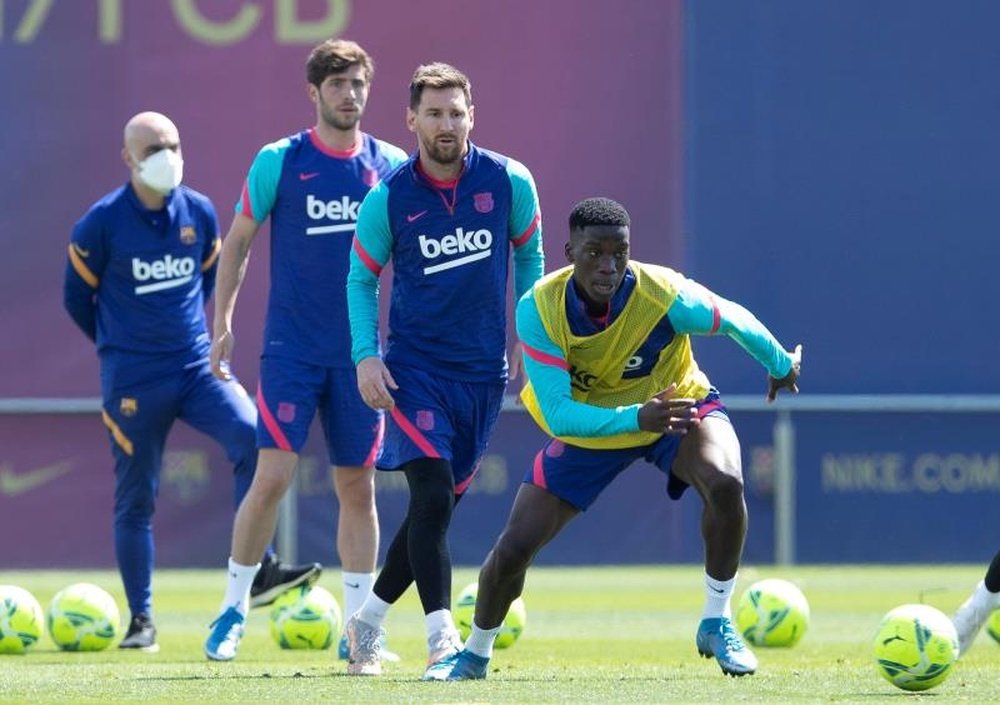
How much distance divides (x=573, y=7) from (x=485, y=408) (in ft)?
30.8

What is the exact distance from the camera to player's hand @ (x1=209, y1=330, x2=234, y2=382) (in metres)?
9.48

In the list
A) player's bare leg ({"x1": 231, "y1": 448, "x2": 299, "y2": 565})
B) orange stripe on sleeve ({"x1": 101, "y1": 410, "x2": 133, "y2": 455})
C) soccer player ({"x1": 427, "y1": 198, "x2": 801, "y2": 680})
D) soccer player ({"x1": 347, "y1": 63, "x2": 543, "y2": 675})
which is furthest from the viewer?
orange stripe on sleeve ({"x1": 101, "y1": 410, "x2": 133, "y2": 455})

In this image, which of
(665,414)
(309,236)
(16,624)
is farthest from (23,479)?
(665,414)

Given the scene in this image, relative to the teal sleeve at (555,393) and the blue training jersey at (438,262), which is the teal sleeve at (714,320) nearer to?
the teal sleeve at (555,393)

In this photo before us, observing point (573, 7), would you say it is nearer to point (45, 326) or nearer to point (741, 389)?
point (741, 389)

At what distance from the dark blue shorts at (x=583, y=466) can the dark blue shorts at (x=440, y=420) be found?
1.10 feet

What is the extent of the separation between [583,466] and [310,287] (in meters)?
1.88

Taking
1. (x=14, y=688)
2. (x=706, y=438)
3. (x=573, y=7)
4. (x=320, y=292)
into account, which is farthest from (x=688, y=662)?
(x=573, y=7)

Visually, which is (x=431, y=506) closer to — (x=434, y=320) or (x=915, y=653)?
(x=434, y=320)

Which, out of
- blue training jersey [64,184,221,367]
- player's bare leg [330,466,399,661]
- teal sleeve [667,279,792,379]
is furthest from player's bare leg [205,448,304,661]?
teal sleeve [667,279,792,379]

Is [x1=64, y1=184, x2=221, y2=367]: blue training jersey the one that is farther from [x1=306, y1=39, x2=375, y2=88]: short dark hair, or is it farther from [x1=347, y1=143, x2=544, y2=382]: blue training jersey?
[x1=347, y1=143, x2=544, y2=382]: blue training jersey

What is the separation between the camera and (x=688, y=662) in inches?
359

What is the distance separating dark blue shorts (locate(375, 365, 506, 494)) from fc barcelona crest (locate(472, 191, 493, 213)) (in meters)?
0.66

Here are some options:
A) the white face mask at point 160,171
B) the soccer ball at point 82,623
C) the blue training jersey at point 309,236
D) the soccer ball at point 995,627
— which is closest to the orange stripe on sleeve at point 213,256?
the white face mask at point 160,171
